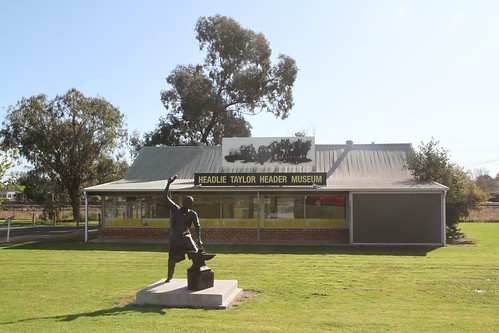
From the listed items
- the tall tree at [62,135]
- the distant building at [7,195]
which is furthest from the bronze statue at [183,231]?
the tall tree at [62,135]

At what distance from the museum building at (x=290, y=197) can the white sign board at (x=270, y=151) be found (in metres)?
0.05

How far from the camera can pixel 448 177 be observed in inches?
965

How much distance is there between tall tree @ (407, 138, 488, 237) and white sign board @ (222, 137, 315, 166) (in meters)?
4.69

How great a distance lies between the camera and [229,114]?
142ft

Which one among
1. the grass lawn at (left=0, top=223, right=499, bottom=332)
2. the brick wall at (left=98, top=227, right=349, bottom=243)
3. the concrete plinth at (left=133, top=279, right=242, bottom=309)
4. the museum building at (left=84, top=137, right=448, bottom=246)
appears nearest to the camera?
the grass lawn at (left=0, top=223, right=499, bottom=332)

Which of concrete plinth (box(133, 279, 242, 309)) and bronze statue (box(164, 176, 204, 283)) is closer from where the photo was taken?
concrete plinth (box(133, 279, 242, 309))

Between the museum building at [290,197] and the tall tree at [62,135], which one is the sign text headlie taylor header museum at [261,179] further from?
the tall tree at [62,135]

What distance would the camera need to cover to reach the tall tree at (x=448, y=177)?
79.1 ft

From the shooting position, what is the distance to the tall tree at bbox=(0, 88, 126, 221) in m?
39.5

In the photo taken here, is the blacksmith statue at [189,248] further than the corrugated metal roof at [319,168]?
No

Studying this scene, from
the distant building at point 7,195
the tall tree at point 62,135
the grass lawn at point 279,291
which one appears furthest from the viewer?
the tall tree at point 62,135

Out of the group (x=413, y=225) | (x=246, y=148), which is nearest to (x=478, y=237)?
(x=413, y=225)

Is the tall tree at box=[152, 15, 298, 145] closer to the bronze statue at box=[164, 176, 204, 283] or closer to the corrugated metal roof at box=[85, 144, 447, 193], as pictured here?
the corrugated metal roof at box=[85, 144, 447, 193]

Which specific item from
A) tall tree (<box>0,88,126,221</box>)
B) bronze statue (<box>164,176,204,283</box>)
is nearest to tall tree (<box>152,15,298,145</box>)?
tall tree (<box>0,88,126,221</box>)
